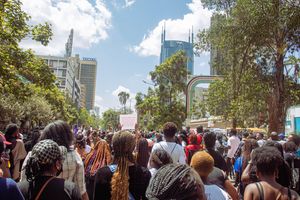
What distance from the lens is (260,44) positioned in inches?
693

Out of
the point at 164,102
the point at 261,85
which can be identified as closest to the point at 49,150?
the point at 261,85

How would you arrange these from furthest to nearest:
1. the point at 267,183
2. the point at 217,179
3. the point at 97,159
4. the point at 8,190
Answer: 1. the point at 97,159
2. the point at 217,179
3. the point at 267,183
4. the point at 8,190

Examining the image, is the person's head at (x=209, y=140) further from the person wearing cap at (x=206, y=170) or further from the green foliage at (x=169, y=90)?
the green foliage at (x=169, y=90)

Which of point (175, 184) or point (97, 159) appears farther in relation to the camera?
point (97, 159)

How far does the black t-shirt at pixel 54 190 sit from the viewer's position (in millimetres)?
2812

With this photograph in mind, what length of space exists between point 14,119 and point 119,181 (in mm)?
32915

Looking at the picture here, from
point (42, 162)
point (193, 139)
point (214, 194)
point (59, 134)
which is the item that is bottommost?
point (214, 194)

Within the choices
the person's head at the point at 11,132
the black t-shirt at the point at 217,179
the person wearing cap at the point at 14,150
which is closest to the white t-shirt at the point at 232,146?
the person wearing cap at the point at 14,150

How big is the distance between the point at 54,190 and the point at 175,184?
3.94ft

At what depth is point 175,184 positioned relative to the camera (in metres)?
2.05

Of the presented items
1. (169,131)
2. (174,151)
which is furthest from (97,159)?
(169,131)

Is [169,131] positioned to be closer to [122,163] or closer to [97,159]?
[97,159]

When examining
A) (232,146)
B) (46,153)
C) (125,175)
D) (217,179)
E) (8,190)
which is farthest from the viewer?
(232,146)

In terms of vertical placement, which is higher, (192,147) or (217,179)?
(192,147)
